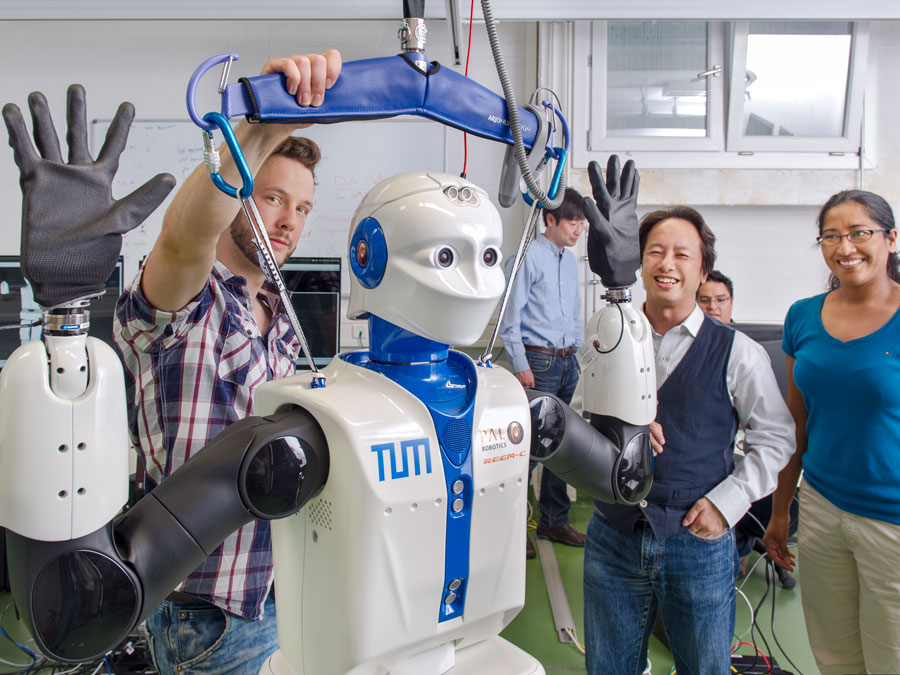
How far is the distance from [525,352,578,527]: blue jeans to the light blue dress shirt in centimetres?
8

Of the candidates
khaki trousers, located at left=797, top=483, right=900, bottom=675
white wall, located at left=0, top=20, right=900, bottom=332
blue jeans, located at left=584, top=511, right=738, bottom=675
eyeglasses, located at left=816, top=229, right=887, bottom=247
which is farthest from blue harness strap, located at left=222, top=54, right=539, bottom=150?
white wall, located at left=0, top=20, right=900, bottom=332

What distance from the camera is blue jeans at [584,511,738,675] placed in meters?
1.32

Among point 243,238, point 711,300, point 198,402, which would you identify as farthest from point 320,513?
point 711,300

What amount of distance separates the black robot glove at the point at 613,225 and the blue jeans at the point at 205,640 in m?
0.78

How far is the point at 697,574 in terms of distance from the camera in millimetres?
1316

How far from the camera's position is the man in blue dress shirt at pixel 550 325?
3.04 meters

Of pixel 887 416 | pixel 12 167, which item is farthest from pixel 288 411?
pixel 12 167

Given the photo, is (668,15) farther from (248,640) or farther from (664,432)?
(248,640)

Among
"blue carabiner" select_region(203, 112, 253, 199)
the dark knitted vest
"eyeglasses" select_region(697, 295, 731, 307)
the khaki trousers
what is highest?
"blue carabiner" select_region(203, 112, 253, 199)

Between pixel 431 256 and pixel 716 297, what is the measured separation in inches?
95.2

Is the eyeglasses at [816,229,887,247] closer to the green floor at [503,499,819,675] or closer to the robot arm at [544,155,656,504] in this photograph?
the robot arm at [544,155,656,504]

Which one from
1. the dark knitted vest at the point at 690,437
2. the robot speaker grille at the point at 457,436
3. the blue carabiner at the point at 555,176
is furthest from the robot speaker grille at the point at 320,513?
the dark knitted vest at the point at 690,437

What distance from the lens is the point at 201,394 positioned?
3.14 feet

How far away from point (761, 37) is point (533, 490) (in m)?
2.85
